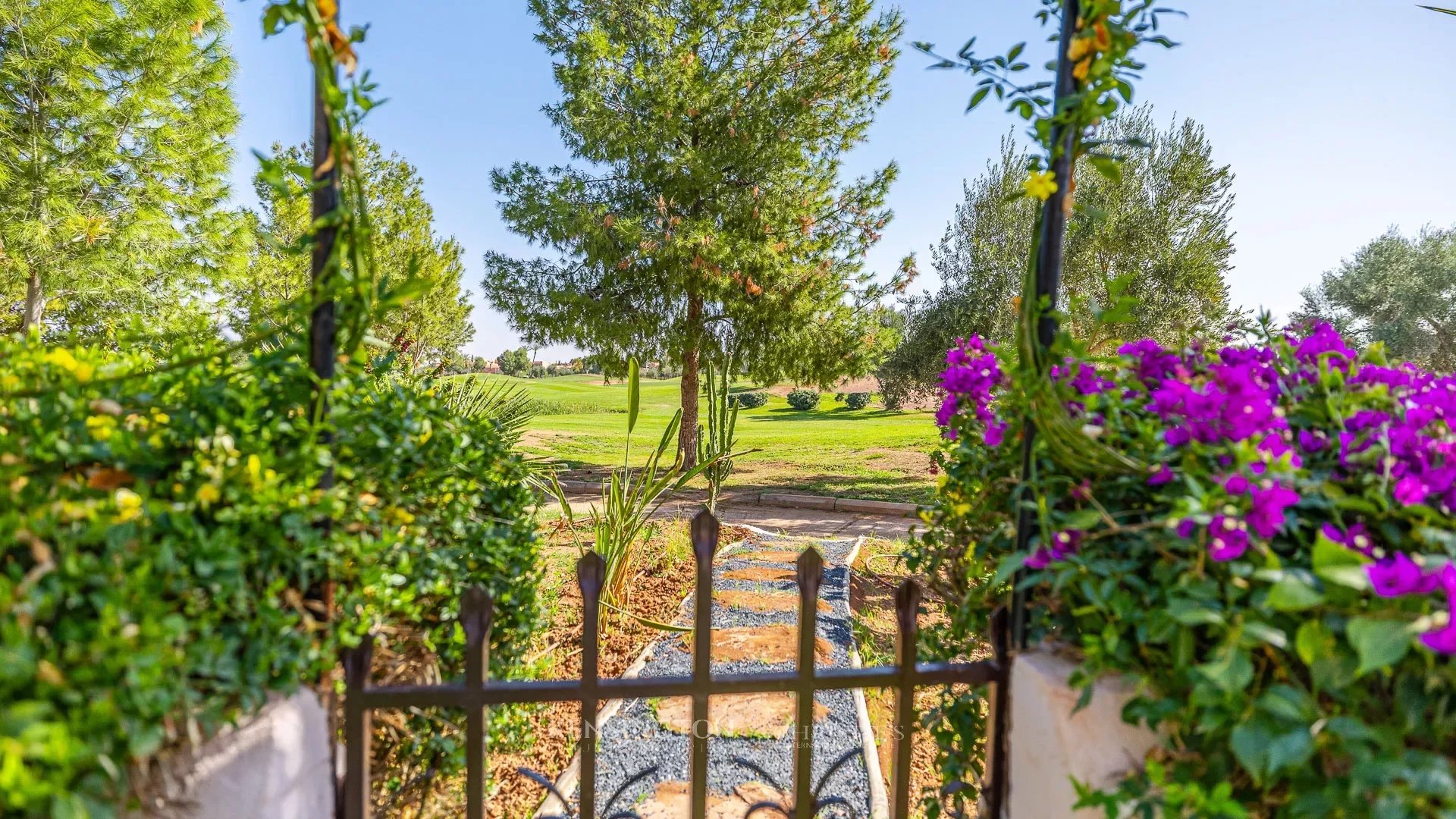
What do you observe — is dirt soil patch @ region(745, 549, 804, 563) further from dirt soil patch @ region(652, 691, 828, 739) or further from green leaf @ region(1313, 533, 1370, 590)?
green leaf @ region(1313, 533, 1370, 590)

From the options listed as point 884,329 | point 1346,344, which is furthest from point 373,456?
point 884,329

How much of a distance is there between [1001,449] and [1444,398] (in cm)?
63

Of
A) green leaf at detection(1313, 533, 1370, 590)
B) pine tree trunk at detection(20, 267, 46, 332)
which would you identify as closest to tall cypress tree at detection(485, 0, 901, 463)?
pine tree trunk at detection(20, 267, 46, 332)

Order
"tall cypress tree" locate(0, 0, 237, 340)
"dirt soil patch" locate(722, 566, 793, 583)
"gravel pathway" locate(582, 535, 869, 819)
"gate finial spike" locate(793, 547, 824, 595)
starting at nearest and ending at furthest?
1. "gate finial spike" locate(793, 547, 824, 595)
2. "gravel pathway" locate(582, 535, 869, 819)
3. "dirt soil patch" locate(722, 566, 793, 583)
4. "tall cypress tree" locate(0, 0, 237, 340)

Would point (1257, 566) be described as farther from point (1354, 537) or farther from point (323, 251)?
point (323, 251)

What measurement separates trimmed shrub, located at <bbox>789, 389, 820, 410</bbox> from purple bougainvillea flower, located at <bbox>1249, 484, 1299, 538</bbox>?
86.6 ft

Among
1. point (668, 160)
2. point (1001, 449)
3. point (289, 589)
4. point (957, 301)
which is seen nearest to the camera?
point (289, 589)

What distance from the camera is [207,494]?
27.2 inches

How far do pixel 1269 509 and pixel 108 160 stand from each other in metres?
11.9

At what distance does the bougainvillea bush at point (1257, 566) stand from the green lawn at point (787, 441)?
659mm

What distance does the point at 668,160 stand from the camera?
845 centimetres

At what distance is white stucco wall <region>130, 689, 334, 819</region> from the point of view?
63cm

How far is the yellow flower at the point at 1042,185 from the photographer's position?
88cm

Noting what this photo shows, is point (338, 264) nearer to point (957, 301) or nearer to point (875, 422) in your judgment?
point (957, 301)
